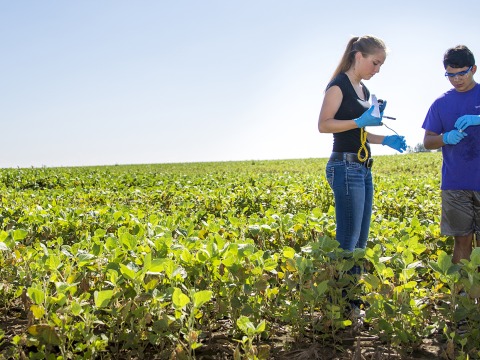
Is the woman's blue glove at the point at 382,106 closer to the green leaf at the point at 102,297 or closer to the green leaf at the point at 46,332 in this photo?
the green leaf at the point at 102,297

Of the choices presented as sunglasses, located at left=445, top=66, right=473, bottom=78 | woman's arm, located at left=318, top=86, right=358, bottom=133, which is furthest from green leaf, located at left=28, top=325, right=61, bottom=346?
sunglasses, located at left=445, top=66, right=473, bottom=78

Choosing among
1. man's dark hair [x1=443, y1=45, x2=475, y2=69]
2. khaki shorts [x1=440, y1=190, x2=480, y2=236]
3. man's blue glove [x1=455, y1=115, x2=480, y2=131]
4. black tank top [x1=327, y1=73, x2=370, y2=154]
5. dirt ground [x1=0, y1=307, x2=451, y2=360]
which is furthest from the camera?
khaki shorts [x1=440, y1=190, x2=480, y2=236]

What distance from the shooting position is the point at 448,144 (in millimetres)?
3932

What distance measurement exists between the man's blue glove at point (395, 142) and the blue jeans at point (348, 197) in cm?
47

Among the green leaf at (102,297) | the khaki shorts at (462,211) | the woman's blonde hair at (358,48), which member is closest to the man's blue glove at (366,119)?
the woman's blonde hair at (358,48)

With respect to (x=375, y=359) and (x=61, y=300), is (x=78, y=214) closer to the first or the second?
(x=61, y=300)

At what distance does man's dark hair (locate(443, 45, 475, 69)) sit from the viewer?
3.79 meters

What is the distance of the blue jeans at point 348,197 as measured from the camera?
11.1 ft

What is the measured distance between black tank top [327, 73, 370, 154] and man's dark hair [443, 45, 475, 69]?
0.90 m

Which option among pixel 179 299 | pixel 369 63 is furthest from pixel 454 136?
pixel 179 299

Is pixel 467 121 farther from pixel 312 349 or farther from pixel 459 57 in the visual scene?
pixel 312 349

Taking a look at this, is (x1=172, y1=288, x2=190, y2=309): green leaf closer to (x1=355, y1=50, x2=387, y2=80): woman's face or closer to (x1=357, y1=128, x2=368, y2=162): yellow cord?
(x1=357, y1=128, x2=368, y2=162): yellow cord

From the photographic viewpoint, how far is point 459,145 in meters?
3.92

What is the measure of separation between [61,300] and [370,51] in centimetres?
258
